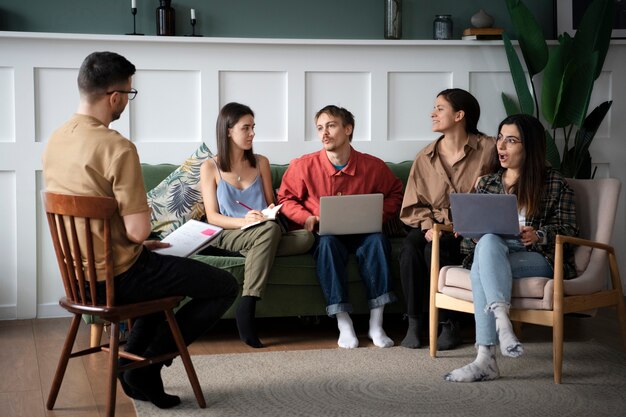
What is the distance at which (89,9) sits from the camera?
448 cm

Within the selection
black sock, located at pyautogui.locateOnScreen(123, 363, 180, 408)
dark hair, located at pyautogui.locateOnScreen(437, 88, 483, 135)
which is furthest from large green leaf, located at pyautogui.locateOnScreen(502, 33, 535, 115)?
black sock, located at pyautogui.locateOnScreen(123, 363, 180, 408)

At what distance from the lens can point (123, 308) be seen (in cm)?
264

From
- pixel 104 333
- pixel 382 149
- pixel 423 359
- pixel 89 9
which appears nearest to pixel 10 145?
pixel 89 9

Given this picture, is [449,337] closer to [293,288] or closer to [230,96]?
[293,288]

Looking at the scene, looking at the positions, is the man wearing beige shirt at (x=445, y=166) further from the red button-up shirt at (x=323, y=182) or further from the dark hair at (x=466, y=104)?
the red button-up shirt at (x=323, y=182)

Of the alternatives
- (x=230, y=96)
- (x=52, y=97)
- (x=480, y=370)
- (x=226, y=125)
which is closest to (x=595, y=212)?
(x=480, y=370)

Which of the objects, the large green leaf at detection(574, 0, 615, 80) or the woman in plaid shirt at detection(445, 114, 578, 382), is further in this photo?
the large green leaf at detection(574, 0, 615, 80)

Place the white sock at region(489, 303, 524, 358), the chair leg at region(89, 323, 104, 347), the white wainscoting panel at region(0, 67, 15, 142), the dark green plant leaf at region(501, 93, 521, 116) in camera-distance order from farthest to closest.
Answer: the dark green plant leaf at region(501, 93, 521, 116)
the white wainscoting panel at region(0, 67, 15, 142)
the chair leg at region(89, 323, 104, 347)
the white sock at region(489, 303, 524, 358)

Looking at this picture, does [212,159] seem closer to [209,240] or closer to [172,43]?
[172,43]

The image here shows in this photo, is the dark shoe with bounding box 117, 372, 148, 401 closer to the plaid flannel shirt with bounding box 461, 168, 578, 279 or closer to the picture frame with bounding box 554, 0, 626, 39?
the plaid flannel shirt with bounding box 461, 168, 578, 279

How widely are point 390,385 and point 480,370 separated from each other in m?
0.35

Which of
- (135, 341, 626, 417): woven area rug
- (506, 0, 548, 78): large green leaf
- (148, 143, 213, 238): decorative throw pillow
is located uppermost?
(506, 0, 548, 78): large green leaf

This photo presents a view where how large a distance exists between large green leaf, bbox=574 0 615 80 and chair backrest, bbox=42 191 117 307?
2.96 meters

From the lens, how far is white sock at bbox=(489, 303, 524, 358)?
311 centimetres
